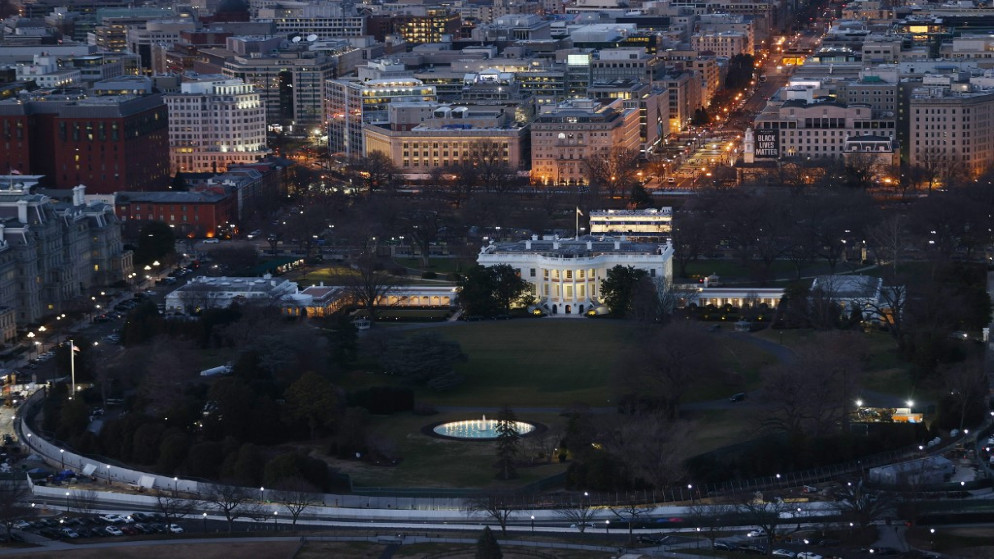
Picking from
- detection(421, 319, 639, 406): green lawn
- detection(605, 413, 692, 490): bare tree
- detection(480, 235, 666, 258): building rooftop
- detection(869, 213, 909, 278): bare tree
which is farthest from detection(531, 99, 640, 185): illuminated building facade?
detection(605, 413, 692, 490): bare tree

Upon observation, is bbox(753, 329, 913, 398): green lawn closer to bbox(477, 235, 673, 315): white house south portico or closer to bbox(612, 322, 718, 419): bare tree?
bbox(612, 322, 718, 419): bare tree

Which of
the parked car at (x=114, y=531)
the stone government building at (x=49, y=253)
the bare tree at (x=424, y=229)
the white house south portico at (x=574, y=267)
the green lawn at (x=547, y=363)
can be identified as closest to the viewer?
the parked car at (x=114, y=531)

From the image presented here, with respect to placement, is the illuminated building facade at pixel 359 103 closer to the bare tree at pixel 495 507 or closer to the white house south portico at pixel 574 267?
the white house south portico at pixel 574 267

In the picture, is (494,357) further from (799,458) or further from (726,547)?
(726,547)

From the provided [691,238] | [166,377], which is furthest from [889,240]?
[166,377]

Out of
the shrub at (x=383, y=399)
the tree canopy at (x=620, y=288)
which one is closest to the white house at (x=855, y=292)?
the tree canopy at (x=620, y=288)

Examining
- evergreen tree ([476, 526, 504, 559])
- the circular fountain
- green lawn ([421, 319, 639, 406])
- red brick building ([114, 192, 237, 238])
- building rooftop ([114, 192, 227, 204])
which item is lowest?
the circular fountain
